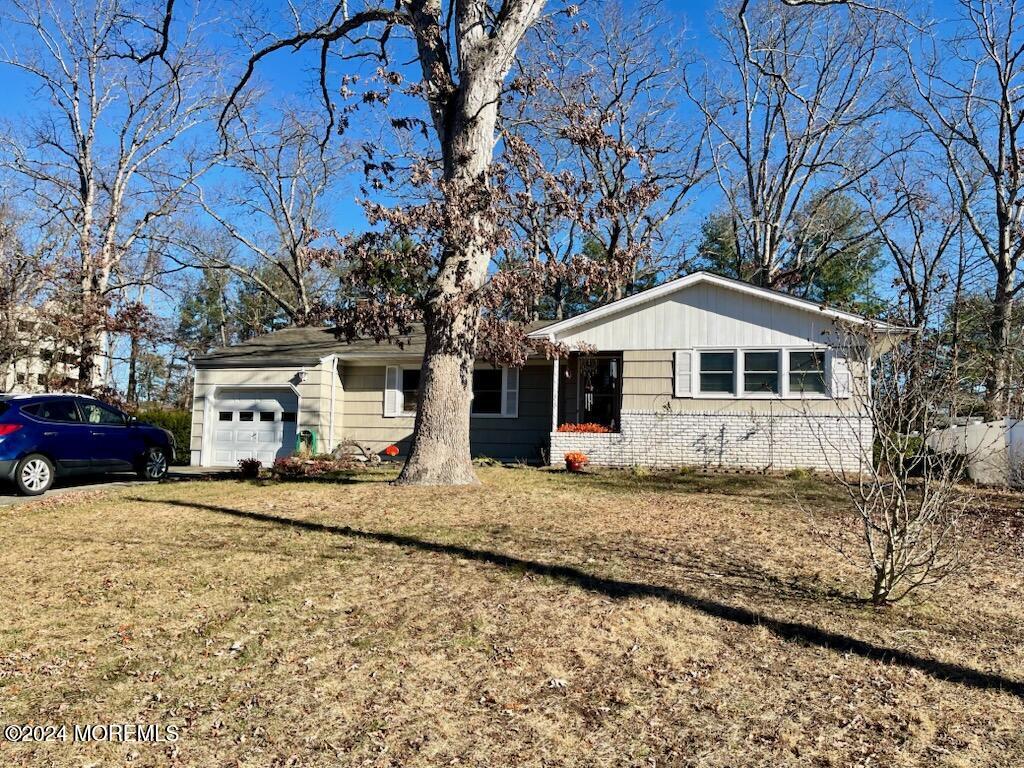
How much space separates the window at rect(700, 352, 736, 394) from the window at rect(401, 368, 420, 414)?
673 cm

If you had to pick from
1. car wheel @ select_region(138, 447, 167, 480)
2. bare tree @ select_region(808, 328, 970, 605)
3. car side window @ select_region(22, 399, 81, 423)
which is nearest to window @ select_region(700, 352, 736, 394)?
bare tree @ select_region(808, 328, 970, 605)

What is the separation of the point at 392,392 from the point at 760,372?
8.48 metres

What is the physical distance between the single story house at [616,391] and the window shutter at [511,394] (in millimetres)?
28

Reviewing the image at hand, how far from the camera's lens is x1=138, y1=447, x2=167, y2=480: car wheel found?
1352cm

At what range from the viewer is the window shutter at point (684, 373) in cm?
1527

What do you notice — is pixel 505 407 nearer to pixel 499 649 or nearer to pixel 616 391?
pixel 616 391

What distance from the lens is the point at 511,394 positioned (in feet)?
55.9

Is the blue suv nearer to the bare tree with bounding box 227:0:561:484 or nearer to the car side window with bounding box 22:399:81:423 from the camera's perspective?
the car side window with bounding box 22:399:81:423

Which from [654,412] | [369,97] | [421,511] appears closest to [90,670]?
[421,511]

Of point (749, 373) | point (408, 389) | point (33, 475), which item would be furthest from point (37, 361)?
point (749, 373)

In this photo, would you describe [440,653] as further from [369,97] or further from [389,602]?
[369,97]

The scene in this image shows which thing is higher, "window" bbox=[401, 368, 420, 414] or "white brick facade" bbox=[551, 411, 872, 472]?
"window" bbox=[401, 368, 420, 414]

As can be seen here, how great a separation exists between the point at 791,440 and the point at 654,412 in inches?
109

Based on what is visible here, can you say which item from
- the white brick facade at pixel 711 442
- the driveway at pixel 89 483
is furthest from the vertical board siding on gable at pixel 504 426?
the driveway at pixel 89 483
